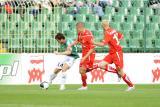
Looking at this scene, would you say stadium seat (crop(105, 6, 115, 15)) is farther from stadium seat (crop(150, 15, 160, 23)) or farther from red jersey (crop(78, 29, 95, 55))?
red jersey (crop(78, 29, 95, 55))

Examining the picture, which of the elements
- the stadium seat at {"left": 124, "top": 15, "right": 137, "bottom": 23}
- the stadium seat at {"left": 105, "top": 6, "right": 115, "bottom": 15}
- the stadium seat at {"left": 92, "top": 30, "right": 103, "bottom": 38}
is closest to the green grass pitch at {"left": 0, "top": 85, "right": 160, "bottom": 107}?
the stadium seat at {"left": 92, "top": 30, "right": 103, "bottom": 38}

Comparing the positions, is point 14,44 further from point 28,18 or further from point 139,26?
point 139,26

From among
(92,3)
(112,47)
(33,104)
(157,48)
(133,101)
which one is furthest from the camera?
(92,3)

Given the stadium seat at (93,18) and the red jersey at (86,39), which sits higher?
the stadium seat at (93,18)

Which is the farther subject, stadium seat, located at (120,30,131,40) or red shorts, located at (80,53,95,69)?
stadium seat, located at (120,30,131,40)

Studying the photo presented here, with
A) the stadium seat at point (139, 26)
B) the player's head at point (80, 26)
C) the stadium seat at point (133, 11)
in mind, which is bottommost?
the player's head at point (80, 26)

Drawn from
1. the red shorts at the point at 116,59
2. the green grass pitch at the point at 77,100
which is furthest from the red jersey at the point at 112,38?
the green grass pitch at the point at 77,100

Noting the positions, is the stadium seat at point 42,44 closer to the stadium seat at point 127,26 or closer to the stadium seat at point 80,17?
the stadium seat at point 80,17

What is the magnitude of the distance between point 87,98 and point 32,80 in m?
9.30

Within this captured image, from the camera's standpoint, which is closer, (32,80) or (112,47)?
(112,47)

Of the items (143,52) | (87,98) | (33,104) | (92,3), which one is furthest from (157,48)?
(33,104)

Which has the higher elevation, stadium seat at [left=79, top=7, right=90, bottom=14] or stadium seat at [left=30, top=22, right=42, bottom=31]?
stadium seat at [left=79, top=7, right=90, bottom=14]

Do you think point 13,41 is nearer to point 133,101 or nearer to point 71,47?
point 71,47

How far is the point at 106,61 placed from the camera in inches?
890
